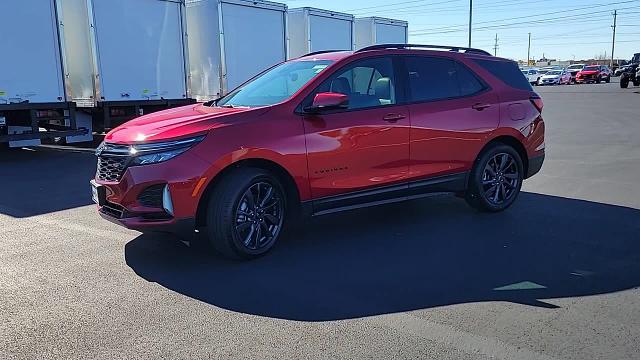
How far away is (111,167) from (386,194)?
269cm

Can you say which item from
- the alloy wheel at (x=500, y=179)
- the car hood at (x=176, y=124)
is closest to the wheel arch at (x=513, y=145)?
the alloy wheel at (x=500, y=179)

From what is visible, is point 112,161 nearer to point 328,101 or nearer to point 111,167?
point 111,167

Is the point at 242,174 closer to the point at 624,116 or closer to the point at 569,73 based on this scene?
the point at 624,116

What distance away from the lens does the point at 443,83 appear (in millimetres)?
6188

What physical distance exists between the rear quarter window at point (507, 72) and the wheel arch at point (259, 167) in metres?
2.94

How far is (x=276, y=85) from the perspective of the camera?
226 inches

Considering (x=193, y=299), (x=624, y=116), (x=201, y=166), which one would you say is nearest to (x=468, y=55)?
(x=201, y=166)

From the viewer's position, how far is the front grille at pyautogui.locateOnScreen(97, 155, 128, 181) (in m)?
4.66

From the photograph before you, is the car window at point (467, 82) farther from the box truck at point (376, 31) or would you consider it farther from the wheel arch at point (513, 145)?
the box truck at point (376, 31)

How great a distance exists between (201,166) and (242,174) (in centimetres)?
42

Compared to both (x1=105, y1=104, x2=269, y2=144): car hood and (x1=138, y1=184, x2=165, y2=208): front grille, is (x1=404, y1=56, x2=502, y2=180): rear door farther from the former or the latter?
(x1=138, y1=184, x2=165, y2=208): front grille

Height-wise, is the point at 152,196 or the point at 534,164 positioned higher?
the point at 152,196

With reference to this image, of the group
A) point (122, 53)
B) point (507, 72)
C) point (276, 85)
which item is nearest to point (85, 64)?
point (122, 53)

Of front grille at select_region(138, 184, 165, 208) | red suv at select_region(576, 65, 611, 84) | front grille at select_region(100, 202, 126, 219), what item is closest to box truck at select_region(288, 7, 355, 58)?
front grille at select_region(100, 202, 126, 219)
